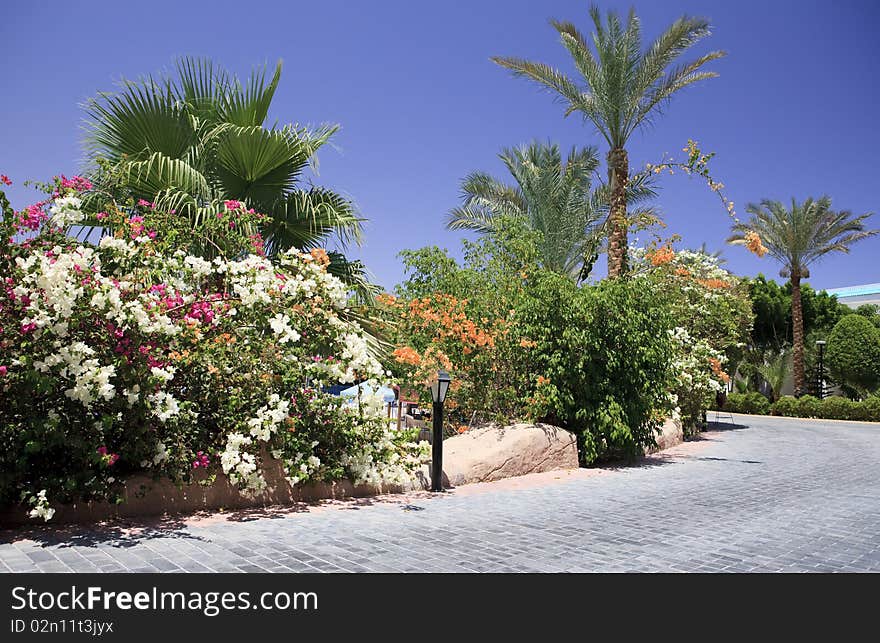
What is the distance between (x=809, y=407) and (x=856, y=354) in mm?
5043

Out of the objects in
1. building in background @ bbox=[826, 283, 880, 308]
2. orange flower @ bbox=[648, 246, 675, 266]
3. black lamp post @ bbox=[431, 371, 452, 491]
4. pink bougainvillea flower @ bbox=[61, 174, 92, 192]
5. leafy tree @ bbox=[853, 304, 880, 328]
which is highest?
building in background @ bbox=[826, 283, 880, 308]

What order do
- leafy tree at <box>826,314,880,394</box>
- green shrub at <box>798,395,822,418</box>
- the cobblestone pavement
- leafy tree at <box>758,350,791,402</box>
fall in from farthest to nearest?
leafy tree at <box>758,350,791,402</box>
leafy tree at <box>826,314,880,394</box>
green shrub at <box>798,395,822,418</box>
the cobblestone pavement

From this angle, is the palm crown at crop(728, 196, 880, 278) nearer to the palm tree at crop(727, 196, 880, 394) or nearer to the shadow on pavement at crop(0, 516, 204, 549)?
the palm tree at crop(727, 196, 880, 394)

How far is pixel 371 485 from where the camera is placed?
7.66 meters

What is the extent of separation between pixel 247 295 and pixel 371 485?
2607 millimetres

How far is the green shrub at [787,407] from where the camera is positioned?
2814 cm

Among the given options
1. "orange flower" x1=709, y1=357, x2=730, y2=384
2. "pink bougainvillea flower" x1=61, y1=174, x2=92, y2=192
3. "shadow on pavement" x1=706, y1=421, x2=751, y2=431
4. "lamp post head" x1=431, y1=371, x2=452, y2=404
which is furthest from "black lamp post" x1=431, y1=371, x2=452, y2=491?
"shadow on pavement" x1=706, y1=421, x2=751, y2=431

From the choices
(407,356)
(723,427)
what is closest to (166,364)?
(407,356)

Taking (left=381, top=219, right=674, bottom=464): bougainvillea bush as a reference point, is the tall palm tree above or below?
above

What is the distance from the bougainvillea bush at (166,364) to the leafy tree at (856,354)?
29047 millimetres

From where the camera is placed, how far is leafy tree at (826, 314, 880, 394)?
3017 cm

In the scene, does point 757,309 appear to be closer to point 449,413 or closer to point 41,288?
point 449,413
